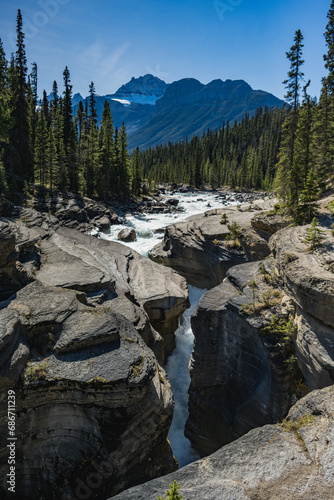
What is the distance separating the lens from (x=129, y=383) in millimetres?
7551

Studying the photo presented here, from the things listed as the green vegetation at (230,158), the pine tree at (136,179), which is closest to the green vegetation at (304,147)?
the pine tree at (136,179)

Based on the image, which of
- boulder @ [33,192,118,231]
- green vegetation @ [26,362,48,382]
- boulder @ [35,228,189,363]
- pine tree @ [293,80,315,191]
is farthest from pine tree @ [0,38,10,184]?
pine tree @ [293,80,315,191]

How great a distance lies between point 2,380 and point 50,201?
111 ft

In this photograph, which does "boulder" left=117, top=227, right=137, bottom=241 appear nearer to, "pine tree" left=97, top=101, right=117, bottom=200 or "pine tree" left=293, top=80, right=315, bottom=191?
"pine tree" left=293, top=80, right=315, bottom=191

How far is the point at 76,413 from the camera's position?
296 inches

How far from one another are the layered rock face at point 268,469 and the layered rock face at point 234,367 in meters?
4.58

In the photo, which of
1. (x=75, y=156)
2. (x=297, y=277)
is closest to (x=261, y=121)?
(x=75, y=156)

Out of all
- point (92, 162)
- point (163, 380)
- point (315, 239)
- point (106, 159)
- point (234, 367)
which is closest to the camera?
point (163, 380)

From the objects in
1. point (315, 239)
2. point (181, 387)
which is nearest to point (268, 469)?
point (315, 239)

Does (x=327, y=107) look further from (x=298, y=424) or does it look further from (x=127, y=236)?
(x=298, y=424)

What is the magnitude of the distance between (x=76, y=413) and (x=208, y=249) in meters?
18.3

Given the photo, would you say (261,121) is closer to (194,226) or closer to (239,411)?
(194,226)

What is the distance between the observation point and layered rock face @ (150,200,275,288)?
22087 mm
